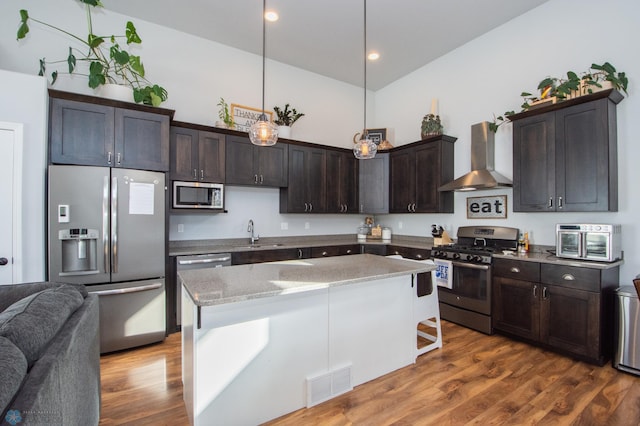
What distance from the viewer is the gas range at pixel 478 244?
352 cm

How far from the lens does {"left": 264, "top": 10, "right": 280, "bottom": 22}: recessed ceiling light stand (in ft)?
11.6

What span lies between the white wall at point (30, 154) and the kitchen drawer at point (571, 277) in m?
4.75

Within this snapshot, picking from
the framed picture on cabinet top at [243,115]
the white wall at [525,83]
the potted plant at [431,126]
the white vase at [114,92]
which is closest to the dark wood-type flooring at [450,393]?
the white wall at [525,83]

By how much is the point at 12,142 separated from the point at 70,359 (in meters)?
2.46

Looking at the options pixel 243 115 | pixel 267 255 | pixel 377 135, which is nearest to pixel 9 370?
pixel 267 255

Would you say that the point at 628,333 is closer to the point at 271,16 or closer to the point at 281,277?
the point at 281,277

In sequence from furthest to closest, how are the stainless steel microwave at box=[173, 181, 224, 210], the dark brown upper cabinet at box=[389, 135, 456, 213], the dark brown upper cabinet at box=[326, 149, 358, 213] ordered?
the dark brown upper cabinet at box=[326, 149, 358, 213], the dark brown upper cabinet at box=[389, 135, 456, 213], the stainless steel microwave at box=[173, 181, 224, 210]

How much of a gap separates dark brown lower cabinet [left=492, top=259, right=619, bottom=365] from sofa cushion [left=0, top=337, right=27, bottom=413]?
12.2 ft

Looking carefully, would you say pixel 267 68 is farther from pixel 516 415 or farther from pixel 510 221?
pixel 516 415

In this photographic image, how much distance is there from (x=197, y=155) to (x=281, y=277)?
2311 millimetres

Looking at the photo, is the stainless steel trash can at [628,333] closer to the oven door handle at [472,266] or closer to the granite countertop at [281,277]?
the oven door handle at [472,266]

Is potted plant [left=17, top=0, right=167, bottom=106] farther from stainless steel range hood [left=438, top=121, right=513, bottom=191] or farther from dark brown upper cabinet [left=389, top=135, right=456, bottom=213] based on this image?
stainless steel range hood [left=438, top=121, right=513, bottom=191]

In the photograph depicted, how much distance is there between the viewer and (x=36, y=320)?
4.04ft

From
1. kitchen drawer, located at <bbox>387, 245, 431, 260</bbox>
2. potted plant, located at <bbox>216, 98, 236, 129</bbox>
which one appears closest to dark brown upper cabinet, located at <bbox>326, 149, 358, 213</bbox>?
kitchen drawer, located at <bbox>387, 245, 431, 260</bbox>
